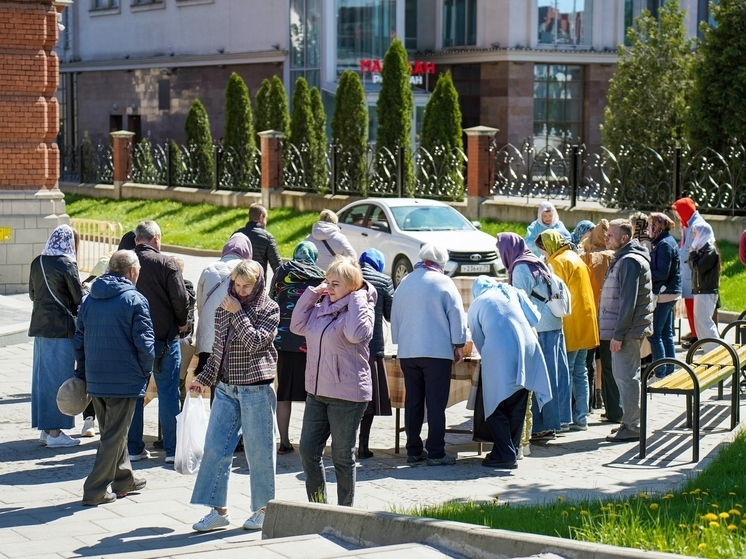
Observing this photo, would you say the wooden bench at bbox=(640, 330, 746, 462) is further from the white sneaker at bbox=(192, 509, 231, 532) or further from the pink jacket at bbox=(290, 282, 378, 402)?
the white sneaker at bbox=(192, 509, 231, 532)

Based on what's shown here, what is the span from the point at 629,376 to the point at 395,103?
22.2 meters

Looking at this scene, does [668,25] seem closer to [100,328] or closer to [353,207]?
[353,207]

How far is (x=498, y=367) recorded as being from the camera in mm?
9898

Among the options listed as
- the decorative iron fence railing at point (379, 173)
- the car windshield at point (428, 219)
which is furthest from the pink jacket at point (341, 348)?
the decorative iron fence railing at point (379, 173)

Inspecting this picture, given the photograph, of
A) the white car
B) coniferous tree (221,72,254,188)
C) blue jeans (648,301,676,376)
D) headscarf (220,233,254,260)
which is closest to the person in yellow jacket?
blue jeans (648,301,676,376)

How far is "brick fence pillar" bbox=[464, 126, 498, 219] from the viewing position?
2819cm

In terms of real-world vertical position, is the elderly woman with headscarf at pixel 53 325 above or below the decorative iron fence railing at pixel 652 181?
below

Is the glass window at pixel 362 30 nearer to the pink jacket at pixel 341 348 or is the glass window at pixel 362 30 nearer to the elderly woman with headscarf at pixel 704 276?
the elderly woman with headscarf at pixel 704 276

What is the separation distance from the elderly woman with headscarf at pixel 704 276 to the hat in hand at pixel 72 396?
26.2 ft

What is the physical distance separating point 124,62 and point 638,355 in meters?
39.5

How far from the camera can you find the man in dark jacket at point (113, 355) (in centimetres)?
866

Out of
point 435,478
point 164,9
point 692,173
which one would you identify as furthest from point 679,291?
point 164,9

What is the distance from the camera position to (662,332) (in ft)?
42.4

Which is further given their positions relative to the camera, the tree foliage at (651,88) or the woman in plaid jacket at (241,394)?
the tree foliage at (651,88)
